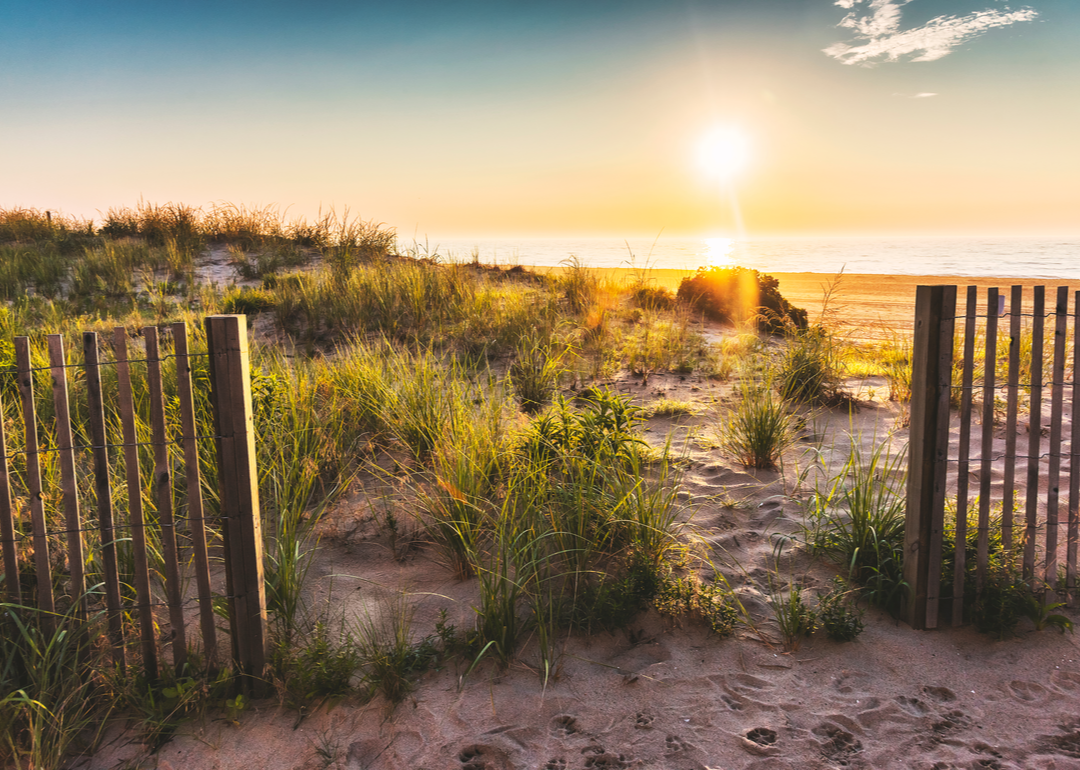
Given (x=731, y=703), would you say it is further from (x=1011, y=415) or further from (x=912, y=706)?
(x=1011, y=415)

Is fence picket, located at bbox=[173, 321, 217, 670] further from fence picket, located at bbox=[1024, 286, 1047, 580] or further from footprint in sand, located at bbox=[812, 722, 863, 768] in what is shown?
fence picket, located at bbox=[1024, 286, 1047, 580]

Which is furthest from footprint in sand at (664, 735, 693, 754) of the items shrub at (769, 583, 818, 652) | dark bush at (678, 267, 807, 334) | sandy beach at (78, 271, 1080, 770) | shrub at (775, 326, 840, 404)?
dark bush at (678, 267, 807, 334)

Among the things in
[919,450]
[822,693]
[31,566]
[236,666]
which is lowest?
[822,693]

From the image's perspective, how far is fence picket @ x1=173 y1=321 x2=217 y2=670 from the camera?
246 centimetres

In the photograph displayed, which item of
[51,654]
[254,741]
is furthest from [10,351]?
[254,741]

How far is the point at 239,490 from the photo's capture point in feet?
8.41

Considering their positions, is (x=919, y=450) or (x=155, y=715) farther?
(x=919, y=450)

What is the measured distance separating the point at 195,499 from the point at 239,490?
0.19m

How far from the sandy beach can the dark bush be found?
7.63 m

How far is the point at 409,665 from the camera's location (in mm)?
2836

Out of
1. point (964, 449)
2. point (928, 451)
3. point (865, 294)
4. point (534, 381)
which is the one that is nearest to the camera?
point (928, 451)

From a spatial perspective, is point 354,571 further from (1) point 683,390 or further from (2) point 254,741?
(1) point 683,390

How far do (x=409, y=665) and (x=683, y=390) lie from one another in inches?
185

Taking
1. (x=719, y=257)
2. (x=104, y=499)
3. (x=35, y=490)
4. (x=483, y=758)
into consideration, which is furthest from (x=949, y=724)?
(x=719, y=257)
